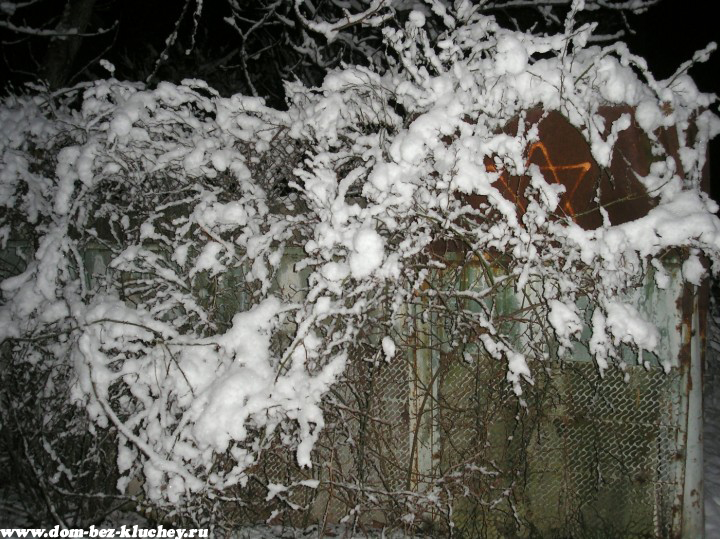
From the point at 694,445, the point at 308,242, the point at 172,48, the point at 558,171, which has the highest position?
the point at 172,48

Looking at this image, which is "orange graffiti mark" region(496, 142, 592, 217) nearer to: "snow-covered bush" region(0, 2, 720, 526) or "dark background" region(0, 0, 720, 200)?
"snow-covered bush" region(0, 2, 720, 526)

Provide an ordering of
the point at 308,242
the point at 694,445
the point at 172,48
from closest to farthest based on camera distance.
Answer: the point at 308,242, the point at 694,445, the point at 172,48

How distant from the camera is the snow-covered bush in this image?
235 centimetres

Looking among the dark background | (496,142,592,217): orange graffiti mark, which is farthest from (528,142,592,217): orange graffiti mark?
the dark background

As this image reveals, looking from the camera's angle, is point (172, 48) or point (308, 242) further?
point (172, 48)

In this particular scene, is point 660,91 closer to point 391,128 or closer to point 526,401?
point 391,128

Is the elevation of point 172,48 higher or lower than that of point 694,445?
higher

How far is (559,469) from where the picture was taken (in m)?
2.69

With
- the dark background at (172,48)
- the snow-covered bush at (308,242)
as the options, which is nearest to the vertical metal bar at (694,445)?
the snow-covered bush at (308,242)

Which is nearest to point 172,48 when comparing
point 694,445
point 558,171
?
point 558,171

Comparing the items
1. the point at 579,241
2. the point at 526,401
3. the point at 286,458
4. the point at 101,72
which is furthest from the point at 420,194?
the point at 101,72

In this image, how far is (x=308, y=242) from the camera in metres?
2.43

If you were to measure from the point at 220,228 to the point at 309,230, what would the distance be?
0.53m

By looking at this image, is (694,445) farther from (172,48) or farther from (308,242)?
(172,48)
